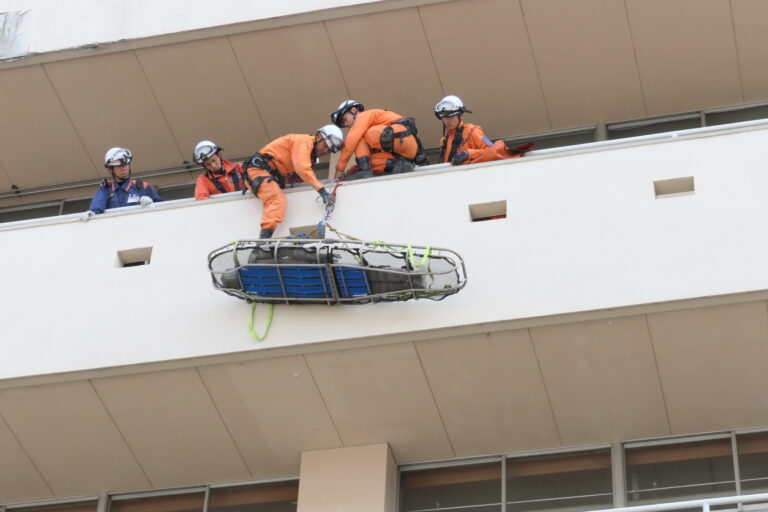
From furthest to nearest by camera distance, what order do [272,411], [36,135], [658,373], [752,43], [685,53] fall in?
[36,135], [685,53], [752,43], [272,411], [658,373]

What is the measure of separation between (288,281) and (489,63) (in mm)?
3776

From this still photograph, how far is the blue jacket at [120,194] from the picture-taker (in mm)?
13055

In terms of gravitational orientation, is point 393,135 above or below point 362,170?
above

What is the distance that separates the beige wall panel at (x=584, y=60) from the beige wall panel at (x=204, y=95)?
9.16 ft

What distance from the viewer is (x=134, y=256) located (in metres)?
12.1

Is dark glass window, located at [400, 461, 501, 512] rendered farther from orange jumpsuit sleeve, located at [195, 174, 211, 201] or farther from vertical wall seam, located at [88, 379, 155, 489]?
orange jumpsuit sleeve, located at [195, 174, 211, 201]

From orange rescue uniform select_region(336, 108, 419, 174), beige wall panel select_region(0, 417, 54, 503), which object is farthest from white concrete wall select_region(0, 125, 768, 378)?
beige wall panel select_region(0, 417, 54, 503)

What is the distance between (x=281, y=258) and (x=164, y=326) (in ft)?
3.95

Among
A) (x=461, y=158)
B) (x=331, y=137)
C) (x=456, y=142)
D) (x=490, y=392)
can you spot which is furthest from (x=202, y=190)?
(x=490, y=392)

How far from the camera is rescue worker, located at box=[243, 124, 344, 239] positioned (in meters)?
11.8

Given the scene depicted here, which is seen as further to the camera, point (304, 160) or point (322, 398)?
point (304, 160)

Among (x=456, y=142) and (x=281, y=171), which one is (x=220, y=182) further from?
(x=456, y=142)

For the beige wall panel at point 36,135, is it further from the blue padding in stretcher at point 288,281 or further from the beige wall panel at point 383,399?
the beige wall panel at point 383,399

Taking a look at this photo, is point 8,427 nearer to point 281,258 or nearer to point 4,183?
point 281,258
